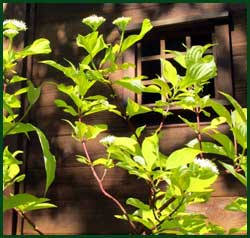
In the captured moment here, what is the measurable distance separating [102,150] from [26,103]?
639 mm

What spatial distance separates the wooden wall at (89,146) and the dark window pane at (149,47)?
0.16 m

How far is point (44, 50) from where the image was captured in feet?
3.67

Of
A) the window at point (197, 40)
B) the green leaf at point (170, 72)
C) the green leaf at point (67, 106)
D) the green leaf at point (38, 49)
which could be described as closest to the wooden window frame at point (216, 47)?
the window at point (197, 40)

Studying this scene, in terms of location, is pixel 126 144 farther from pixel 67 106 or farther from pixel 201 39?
pixel 201 39

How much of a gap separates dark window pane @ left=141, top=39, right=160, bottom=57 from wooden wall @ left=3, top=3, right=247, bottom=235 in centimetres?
16

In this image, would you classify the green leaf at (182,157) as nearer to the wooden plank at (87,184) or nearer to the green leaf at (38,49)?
the green leaf at (38,49)

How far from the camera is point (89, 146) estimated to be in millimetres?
2471

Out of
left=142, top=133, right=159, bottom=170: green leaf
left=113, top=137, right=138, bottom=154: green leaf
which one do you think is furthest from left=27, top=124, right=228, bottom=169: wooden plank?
left=142, top=133, right=159, bottom=170: green leaf

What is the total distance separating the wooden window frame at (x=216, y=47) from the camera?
7.57ft

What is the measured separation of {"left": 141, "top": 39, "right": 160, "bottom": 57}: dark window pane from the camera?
266 cm

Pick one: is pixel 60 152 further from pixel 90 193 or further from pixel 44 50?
pixel 44 50

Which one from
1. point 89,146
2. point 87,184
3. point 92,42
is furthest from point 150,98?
point 92,42

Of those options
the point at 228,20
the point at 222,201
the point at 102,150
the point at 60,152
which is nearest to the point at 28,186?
the point at 60,152

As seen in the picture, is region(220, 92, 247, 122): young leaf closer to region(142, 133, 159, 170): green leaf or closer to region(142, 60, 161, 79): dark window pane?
region(142, 133, 159, 170): green leaf
